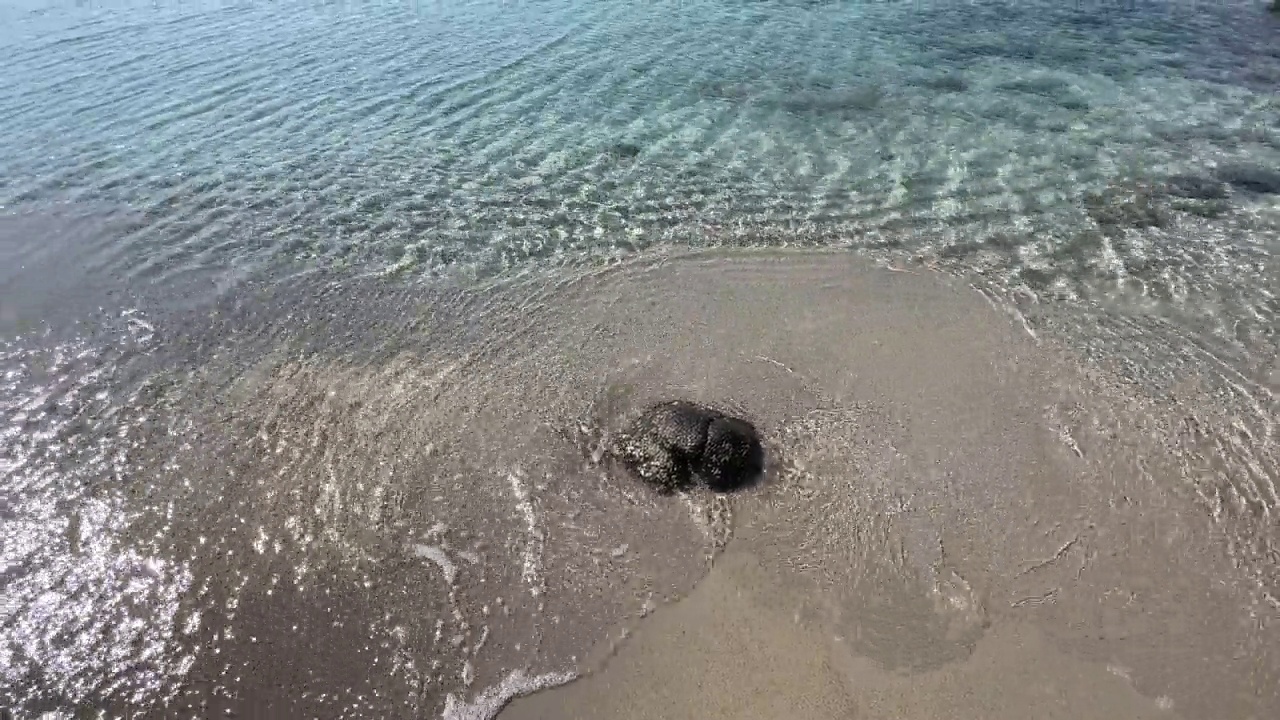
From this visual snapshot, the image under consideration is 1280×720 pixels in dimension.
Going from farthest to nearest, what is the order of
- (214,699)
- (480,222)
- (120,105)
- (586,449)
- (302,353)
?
(120,105), (480,222), (302,353), (586,449), (214,699)

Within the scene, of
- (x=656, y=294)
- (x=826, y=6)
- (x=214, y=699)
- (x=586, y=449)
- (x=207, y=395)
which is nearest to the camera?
(x=214, y=699)

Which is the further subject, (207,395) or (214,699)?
(207,395)

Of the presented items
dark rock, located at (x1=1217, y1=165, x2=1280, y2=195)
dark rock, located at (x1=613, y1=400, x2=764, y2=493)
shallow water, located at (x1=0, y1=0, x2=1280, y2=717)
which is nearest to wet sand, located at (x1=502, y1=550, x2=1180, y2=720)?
shallow water, located at (x1=0, y1=0, x2=1280, y2=717)

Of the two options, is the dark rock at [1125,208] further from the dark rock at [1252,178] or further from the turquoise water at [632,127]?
the dark rock at [1252,178]

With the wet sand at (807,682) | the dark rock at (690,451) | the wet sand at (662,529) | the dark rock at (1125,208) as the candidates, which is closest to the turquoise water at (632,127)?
the dark rock at (1125,208)

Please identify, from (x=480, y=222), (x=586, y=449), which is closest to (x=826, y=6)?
(x=480, y=222)

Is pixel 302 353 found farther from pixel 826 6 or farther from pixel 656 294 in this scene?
pixel 826 6
